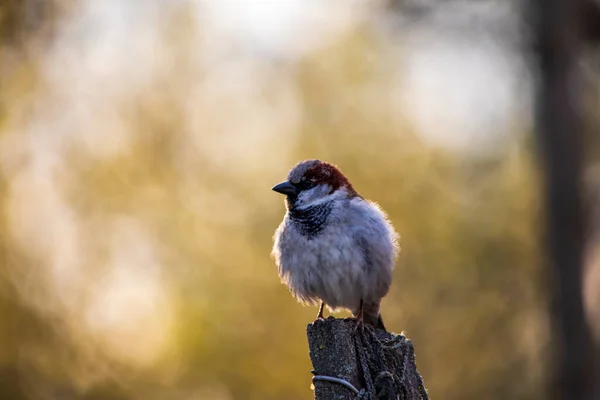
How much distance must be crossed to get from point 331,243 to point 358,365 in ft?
5.02

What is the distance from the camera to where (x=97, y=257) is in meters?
13.7

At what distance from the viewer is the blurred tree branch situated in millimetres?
8172

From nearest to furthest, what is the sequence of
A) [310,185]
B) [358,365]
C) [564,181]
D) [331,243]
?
1. [358,365]
2. [331,243]
3. [310,185]
4. [564,181]

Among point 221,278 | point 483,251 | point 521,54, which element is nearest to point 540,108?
point 521,54

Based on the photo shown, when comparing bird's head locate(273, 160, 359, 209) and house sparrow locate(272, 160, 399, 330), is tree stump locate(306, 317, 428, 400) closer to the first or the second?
house sparrow locate(272, 160, 399, 330)

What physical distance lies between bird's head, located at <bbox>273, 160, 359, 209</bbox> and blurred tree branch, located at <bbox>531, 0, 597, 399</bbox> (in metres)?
3.71

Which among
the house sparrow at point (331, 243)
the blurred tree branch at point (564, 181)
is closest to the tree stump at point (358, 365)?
the house sparrow at point (331, 243)

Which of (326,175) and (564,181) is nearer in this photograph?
(326,175)

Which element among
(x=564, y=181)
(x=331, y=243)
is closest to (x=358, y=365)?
(x=331, y=243)

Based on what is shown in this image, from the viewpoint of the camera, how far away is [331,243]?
5129 mm

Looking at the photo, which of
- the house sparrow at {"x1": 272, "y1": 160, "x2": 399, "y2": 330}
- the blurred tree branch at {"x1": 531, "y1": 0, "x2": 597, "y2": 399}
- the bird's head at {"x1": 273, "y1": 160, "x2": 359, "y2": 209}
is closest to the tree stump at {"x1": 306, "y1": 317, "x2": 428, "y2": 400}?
the house sparrow at {"x1": 272, "y1": 160, "x2": 399, "y2": 330}

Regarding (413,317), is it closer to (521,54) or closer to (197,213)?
(197,213)

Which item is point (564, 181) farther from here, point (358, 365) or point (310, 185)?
point (358, 365)

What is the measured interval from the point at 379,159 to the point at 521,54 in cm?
592
